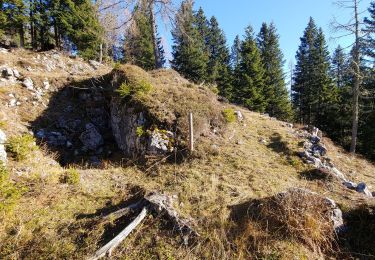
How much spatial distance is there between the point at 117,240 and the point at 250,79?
1991 centimetres

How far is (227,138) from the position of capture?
951 cm

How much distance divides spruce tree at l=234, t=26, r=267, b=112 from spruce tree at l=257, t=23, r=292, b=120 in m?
1.30

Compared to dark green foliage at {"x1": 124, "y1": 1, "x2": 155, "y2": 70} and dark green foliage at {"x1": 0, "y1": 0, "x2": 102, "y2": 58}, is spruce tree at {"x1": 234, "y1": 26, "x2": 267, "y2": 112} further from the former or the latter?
dark green foliage at {"x1": 0, "y1": 0, "x2": 102, "y2": 58}

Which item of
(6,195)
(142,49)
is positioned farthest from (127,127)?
(142,49)

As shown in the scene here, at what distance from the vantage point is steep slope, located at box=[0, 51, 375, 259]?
4.72 m

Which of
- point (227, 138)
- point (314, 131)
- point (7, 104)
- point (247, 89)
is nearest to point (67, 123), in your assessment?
point (7, 104)

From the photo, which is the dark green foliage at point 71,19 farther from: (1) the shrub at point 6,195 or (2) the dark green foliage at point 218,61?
(1) the shrub at point 6,195

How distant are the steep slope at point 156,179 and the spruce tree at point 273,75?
13.3m

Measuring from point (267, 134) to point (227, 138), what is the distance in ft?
7.71

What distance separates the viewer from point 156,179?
7164 millimetres

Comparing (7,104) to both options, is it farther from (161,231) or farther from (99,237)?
(161,231)

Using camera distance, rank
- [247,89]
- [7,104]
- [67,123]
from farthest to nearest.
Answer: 1. [247,89]
2. [67,123]
3. [7,104]

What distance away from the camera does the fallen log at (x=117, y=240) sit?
14.4ft

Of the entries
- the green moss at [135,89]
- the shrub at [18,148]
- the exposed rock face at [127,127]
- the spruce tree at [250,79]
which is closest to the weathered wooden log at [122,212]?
the exposed rock face at [127,127]
